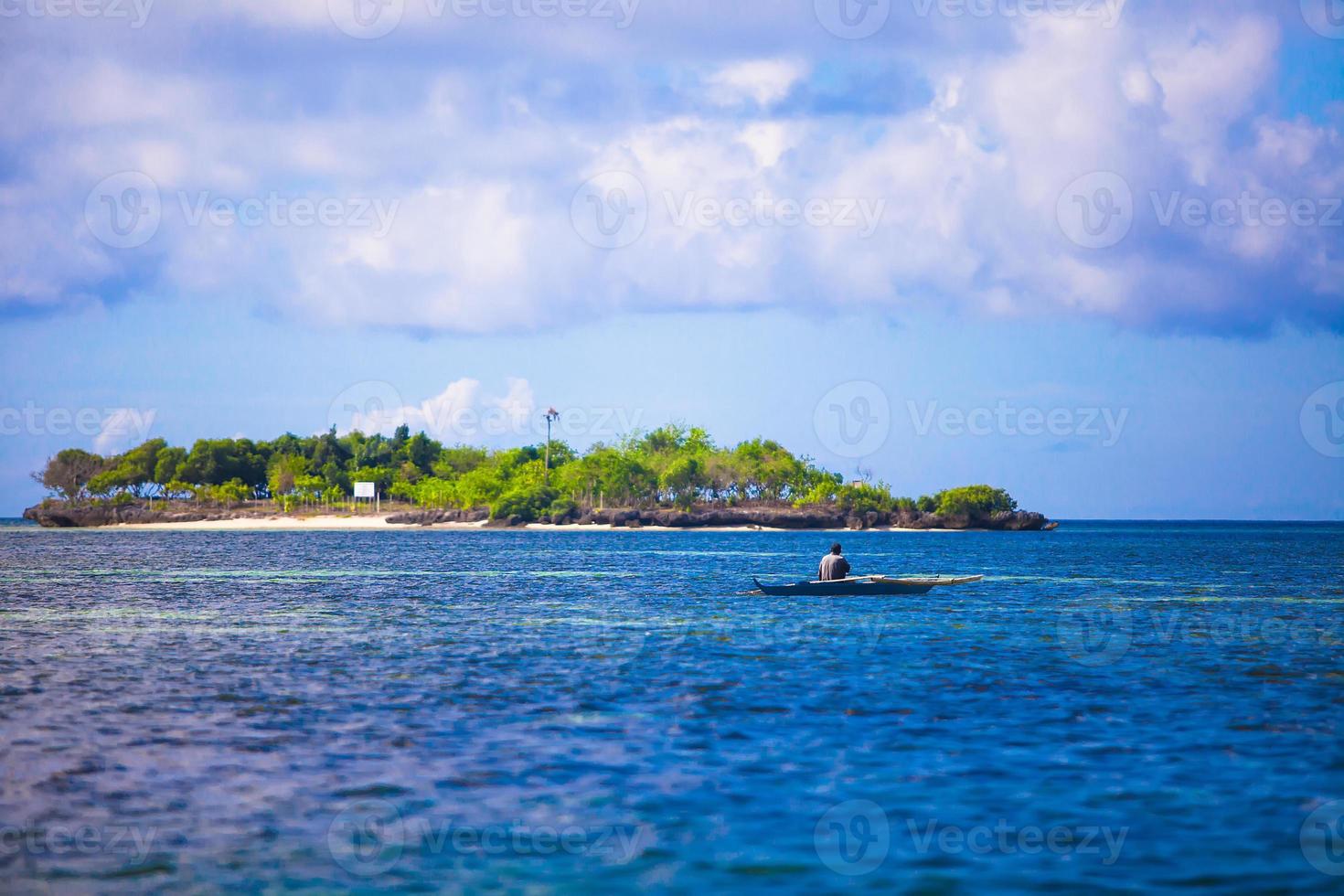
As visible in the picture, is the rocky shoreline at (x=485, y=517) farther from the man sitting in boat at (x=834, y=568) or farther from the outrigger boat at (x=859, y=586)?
the man sitting in boat at (x=834, y=568)

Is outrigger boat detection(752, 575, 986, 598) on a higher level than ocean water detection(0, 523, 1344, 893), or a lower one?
higher

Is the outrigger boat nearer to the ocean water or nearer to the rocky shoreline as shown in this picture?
the ocean water

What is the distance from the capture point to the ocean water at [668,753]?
12062 millimetres

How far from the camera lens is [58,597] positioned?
44125mm

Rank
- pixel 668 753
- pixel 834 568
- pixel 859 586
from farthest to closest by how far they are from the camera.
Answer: pixel 834 568 < pixel 859 586 < pixel 668 753

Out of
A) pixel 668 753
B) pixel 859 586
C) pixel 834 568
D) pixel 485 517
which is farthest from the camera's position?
pixel 485 517

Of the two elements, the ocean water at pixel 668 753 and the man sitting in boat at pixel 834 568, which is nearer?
the ocean water at pixel 668 753

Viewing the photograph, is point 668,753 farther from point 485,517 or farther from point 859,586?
point 485,517

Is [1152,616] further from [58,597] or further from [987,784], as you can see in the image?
[58,597]

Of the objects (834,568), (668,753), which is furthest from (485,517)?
(668,753)

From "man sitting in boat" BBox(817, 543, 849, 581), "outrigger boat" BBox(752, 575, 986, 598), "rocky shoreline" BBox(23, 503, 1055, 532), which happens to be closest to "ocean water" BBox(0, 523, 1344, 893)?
"outrigger boat" BBox(752, 575, 986, 598)

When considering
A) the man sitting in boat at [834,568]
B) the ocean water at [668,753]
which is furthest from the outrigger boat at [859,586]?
the ocean water at [668,753]

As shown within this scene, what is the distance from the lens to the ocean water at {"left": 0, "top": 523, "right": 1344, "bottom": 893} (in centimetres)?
1206

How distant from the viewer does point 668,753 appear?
1673cm
